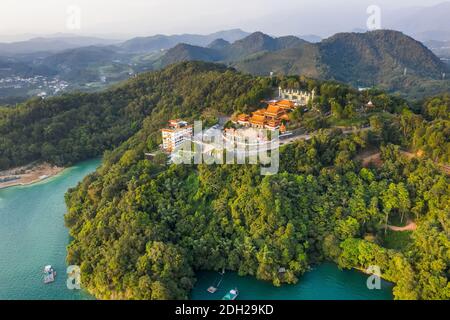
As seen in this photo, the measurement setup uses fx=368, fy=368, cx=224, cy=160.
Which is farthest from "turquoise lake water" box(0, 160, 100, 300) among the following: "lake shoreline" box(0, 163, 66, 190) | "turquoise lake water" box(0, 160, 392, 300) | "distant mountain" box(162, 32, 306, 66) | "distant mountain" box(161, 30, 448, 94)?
"distant mountain" box(162, 32, 306, 66)

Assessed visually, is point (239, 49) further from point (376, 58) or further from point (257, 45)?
point (376, 58)

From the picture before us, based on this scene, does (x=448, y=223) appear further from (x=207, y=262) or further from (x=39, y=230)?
(x=39, y=230)

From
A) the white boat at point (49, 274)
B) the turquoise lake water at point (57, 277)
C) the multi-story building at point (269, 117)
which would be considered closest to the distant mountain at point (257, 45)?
the multi-story building at point (269, 117)

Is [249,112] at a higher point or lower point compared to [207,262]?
higher

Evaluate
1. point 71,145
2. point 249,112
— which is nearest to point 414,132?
point 249,112

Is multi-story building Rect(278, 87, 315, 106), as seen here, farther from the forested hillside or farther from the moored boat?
the moored boat

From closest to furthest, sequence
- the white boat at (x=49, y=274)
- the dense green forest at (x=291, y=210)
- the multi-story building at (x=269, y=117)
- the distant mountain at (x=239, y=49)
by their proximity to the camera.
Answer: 1. the dense green forest at (x=291, y=210)
2. the white boat at (x=49, y=274)
3. the multi-story building at (x=269, y=117)
4. the distant mountain at (x=239, y=49)

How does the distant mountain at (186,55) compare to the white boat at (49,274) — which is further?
the distant mountain at (186,55)

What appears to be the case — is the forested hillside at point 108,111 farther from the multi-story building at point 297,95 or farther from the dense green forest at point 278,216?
the dense green forest at point 278,216
